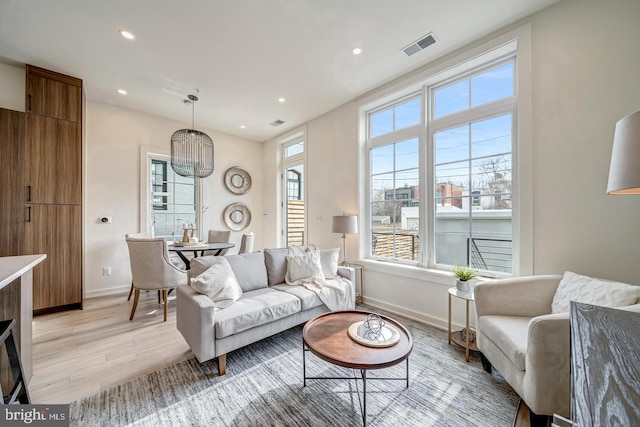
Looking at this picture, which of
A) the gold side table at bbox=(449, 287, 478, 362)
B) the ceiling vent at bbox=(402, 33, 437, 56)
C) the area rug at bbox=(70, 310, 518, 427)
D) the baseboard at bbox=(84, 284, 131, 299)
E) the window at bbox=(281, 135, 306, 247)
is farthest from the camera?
the window at bbox=(281, 135, 306, 247)

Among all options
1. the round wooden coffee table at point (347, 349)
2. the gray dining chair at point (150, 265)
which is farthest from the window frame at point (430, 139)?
the gray dining chair at point (150, 265)

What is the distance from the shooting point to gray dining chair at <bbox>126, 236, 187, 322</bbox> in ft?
9.35

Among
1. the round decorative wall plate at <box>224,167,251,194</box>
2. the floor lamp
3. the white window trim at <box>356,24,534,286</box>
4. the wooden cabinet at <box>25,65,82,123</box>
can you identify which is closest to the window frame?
the white window trim at <box>356,24,534,286</box>

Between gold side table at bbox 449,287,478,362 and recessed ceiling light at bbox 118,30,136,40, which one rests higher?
recessed ceiling light at bbox 118,30,136,40

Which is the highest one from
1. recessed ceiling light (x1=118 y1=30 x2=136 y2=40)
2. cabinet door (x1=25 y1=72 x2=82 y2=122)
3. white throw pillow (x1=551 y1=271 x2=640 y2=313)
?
recessed ceiling light (x1=118 y1=30 x2=136 y2=40)

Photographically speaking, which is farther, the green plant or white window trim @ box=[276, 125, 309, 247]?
white window trim @ box=[276, 125, 309, 247]

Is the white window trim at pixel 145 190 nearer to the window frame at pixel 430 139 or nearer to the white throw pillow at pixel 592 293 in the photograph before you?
the window frame at pixel 430 139

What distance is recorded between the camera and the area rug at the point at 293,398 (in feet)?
4.89

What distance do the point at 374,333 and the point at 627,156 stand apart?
161 cm

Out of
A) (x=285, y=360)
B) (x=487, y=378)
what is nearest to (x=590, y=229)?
(x=487, y=378)

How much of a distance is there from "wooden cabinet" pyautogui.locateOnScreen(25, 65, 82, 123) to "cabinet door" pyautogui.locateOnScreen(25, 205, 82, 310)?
1164mm

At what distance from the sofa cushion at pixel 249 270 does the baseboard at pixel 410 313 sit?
156cm

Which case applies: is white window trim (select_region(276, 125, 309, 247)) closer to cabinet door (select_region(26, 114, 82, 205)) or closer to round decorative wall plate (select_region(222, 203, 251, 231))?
round decorative wall plate (select_region(222, 203, 251, 231))

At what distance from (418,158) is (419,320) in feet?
6.41
